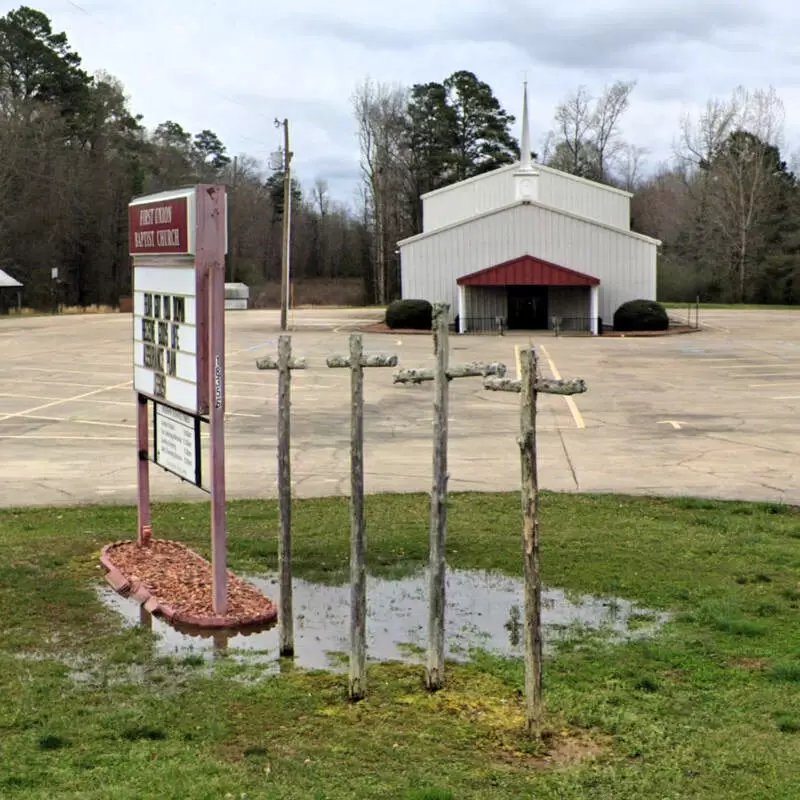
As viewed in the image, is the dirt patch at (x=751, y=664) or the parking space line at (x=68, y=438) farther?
the parking space line at (x=68, y=438)

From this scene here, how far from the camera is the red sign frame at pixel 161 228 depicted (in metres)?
8.09

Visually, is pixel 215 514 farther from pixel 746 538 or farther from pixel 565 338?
pixel 565 338

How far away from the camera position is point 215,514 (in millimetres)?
7969

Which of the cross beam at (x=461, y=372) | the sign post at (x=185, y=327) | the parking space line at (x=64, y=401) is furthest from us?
the parking space line at (x=64, y=401)

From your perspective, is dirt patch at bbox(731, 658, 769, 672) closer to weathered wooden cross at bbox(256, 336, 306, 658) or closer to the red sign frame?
weathered wooden cross at bbox(256, 336, 306, 658)

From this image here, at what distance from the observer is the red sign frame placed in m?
8.09

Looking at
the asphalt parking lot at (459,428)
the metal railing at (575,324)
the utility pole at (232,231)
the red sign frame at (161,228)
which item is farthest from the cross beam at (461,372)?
the utility pole at (232,231)

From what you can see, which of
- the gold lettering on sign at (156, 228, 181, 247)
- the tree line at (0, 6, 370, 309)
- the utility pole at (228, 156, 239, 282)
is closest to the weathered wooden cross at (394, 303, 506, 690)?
the gold lettering on sign at (156, 228, 181, 247)

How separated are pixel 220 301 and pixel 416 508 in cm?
483

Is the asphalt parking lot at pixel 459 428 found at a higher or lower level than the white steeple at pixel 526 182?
lower

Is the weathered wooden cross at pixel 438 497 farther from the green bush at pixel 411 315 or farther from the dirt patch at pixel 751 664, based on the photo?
the green bush at pixel 411 315

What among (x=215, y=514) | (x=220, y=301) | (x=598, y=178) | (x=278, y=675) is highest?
(x=598, y=178)

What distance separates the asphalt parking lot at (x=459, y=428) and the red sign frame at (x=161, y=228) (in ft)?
14.9

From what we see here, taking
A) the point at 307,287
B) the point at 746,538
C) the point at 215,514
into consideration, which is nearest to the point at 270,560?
the point at 215,514
